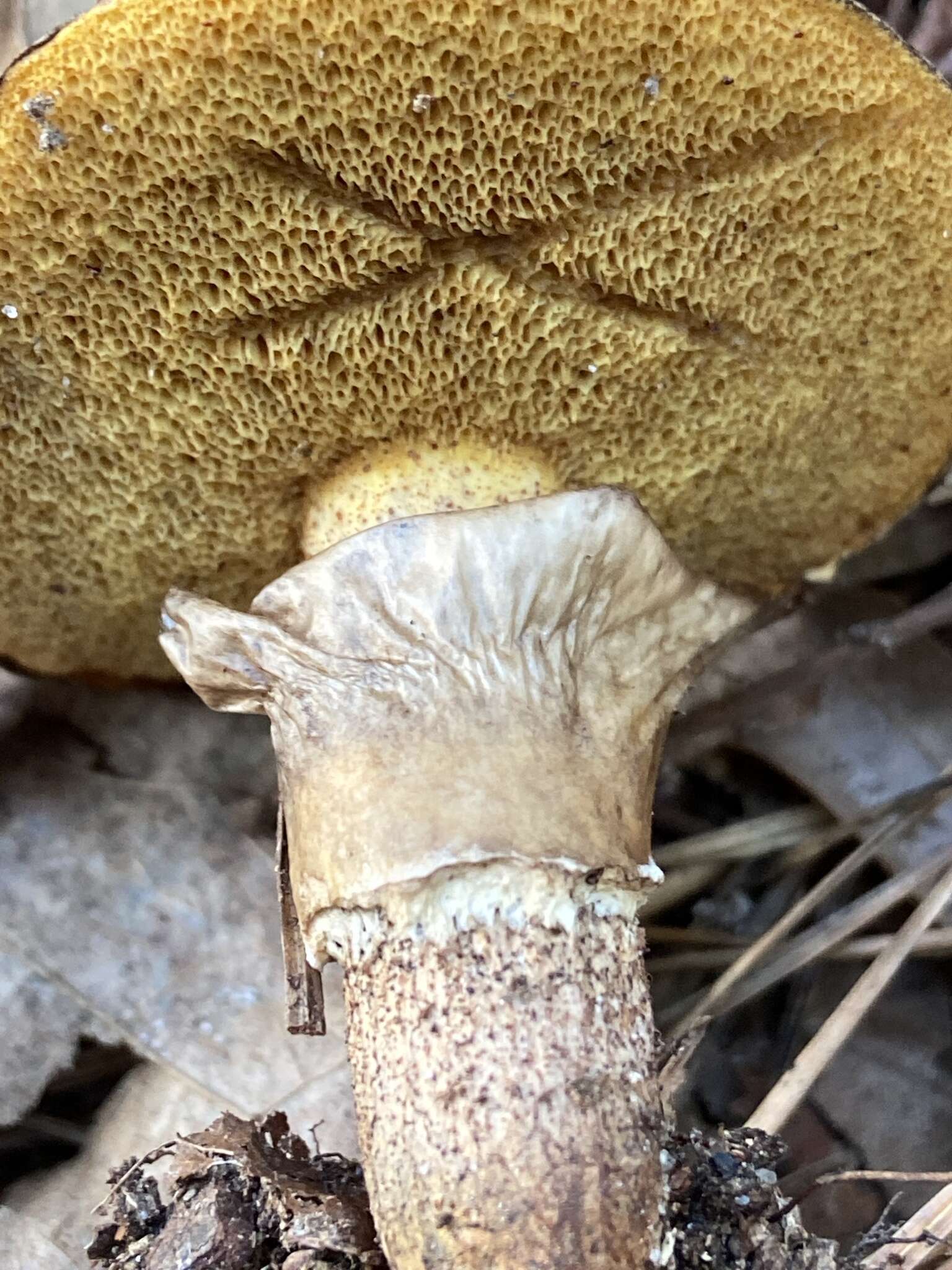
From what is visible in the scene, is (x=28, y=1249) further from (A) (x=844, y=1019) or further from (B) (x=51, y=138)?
(B) (x=51, y=138)

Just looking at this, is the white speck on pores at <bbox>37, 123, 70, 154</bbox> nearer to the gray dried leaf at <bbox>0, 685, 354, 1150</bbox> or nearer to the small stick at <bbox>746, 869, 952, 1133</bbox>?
the gray dried leaf at <bbox>0, 685, 354, 1150</bbox>

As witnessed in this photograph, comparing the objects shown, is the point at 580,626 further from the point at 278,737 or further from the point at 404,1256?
the point at 404,1256

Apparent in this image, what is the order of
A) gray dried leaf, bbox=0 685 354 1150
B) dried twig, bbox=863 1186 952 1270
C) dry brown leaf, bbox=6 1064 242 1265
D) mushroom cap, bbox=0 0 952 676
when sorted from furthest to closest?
1. gray dried leaf, bbox=0 685 354 1150
2. dry brown leaf, bbox=6 1064 242 1265
3. dried twig, bbox=863 1186 952 1270
4. mushroom cap, bbox=0 0 952 676

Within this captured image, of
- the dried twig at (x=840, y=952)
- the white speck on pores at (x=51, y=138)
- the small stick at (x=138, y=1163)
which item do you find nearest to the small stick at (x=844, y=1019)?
the dried twig at (x=840, y=952)

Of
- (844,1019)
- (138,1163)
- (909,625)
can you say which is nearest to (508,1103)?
(138,1163)

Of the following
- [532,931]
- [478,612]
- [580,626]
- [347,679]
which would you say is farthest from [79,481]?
[532,931]

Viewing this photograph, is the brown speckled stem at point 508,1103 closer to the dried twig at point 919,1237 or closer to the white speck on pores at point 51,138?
the dried twig at point 919,1237

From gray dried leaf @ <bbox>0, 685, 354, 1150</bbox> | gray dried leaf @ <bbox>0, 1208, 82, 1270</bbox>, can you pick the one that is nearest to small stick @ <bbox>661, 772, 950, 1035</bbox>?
gray dried leaf @ <bbox>0, 685, 354, 1150</bbox>
